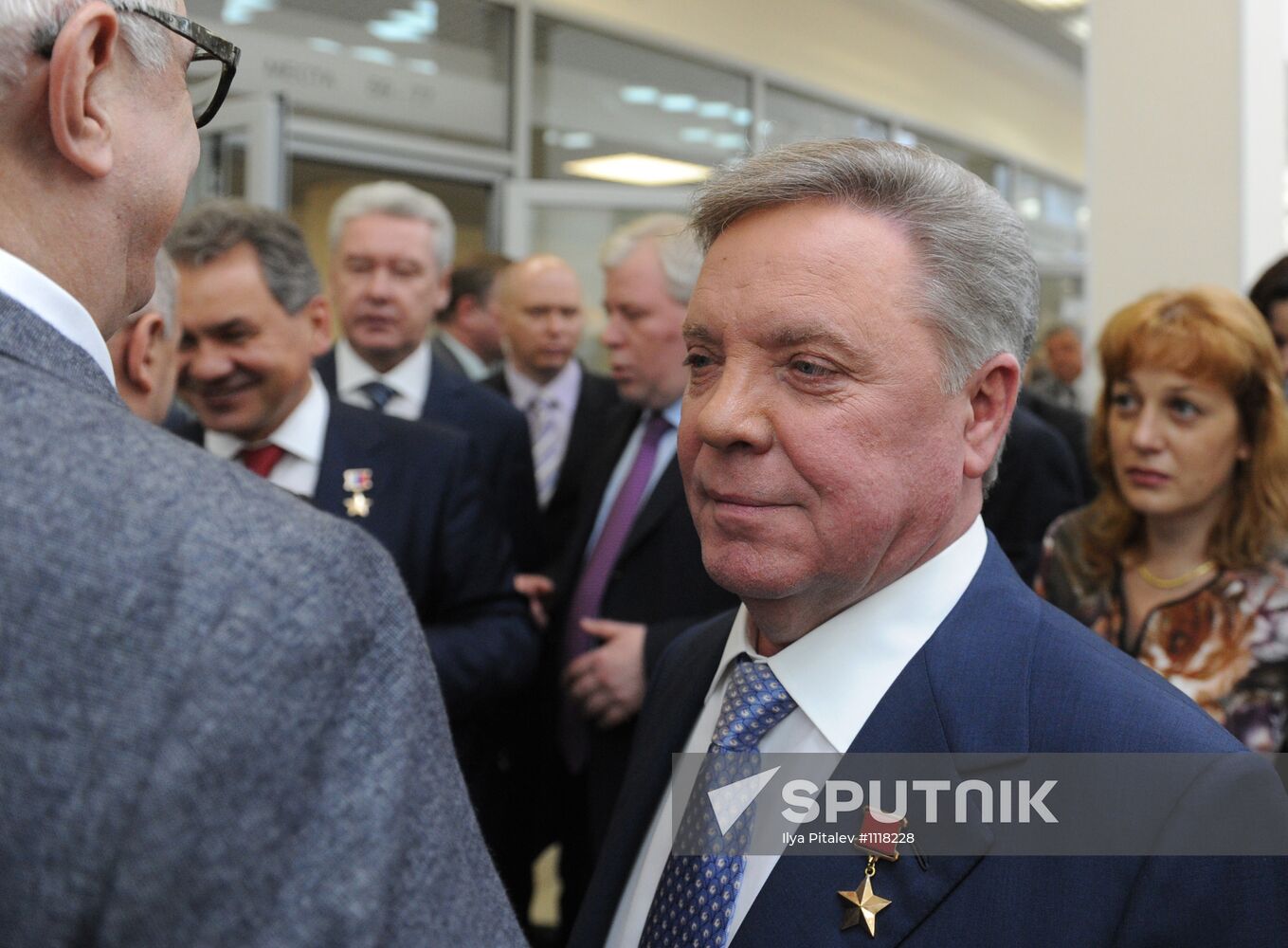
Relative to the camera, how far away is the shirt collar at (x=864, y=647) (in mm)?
1212

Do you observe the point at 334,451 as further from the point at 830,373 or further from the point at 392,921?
the point at 392,921

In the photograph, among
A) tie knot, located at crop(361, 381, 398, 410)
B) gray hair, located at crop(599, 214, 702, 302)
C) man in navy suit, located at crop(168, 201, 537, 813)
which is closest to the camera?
man in navy suit, located at crop(168, 201, 537, 813)

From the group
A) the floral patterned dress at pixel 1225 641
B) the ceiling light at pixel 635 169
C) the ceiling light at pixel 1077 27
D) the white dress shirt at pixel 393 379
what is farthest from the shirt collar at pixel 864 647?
the ceiling light at pixel 1077 27

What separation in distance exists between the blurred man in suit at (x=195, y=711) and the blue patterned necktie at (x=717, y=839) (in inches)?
17.4

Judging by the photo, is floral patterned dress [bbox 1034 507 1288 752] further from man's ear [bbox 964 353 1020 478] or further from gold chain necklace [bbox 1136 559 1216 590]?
man's ear [bbox 964 353 1020 478]

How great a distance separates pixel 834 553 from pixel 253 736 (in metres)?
0.69

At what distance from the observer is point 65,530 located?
0.65 m

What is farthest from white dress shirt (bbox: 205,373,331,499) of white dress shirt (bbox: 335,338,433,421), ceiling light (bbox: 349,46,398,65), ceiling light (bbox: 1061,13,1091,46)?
ceiling light (bbox: 1061,13,1091,46)

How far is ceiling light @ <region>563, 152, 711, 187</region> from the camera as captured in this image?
7.05 m

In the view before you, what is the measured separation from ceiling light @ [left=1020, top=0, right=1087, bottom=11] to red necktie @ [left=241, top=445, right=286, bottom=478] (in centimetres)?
847

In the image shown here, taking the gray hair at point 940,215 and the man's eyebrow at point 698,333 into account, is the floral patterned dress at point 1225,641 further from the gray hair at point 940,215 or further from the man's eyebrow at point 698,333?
the man's eyebrow at point 698,333

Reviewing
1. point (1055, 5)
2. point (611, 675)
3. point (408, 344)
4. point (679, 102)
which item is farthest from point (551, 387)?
point (1055, 5)

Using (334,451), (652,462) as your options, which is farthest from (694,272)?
(334,451)

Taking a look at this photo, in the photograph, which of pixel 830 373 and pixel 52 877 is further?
pixel 830 373
